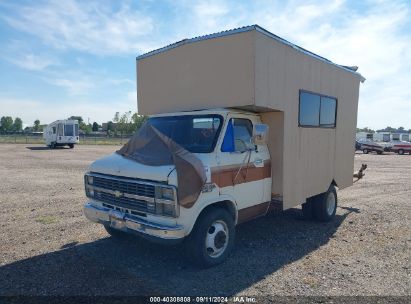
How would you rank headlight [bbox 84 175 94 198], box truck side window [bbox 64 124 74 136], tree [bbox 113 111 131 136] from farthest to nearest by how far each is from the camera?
1. tree [bbox 113 111 131 136]
2. box truck side window [bbox 64 124 74 136]
3. headlight [bbox 84 175 94 198]

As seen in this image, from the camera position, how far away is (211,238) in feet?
16.7

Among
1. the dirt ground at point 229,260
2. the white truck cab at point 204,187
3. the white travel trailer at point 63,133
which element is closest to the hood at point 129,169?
the white truck cab at point 204,187

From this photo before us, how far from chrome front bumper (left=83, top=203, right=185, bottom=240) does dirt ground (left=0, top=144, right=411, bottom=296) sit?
62cm

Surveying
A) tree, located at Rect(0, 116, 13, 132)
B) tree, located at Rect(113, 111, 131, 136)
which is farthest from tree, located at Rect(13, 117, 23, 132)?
tree, located at Rect(113, 111, 131, 136)

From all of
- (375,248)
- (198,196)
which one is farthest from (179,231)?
(375,248)

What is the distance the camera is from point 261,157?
19.5 ft

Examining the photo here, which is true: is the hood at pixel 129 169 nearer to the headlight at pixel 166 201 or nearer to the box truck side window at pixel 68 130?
the headlight at pixel 166 201

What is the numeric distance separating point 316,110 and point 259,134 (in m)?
2.22

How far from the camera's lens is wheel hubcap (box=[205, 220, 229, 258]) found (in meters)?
5.08

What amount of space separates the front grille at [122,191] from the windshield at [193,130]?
0.94 meters

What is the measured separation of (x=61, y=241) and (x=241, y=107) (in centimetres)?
397

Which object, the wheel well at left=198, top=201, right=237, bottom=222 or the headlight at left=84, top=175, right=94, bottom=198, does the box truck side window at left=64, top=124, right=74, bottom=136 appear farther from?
the wheel well at left=198, top=201, right=237, bottom=222

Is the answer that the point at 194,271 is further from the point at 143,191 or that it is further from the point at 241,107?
the point at 241,107

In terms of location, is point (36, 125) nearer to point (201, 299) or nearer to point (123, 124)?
point (123, 124)
